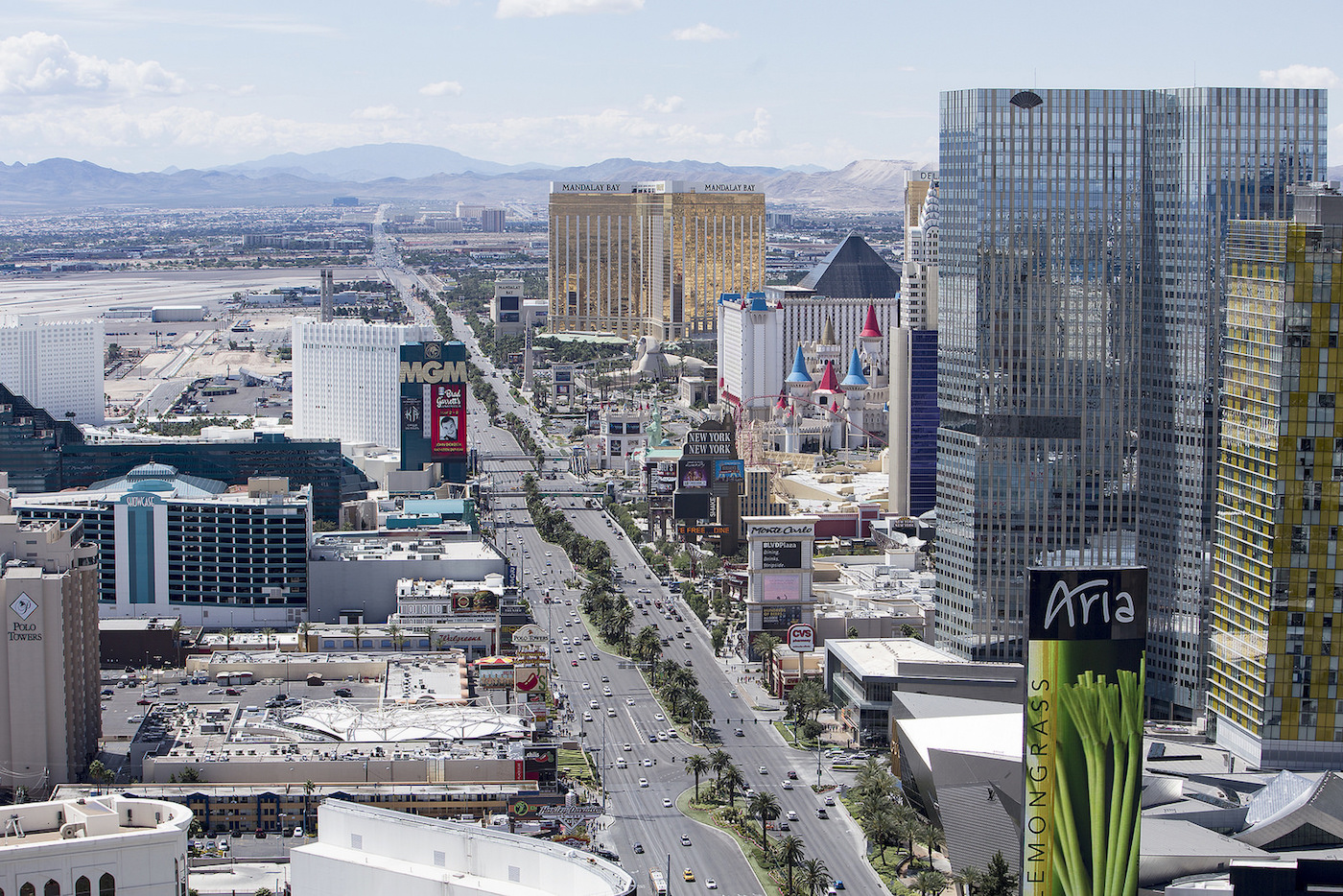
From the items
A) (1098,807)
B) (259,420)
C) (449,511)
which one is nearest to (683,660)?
(449,511)

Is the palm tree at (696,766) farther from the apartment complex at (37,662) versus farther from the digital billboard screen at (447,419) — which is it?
the digital billboard screen at (447,419)

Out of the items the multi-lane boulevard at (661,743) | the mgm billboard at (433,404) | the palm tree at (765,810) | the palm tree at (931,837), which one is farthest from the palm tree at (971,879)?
the mgm billboard at (433,404)

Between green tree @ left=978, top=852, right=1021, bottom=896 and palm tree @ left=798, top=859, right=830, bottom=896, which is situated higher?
green tree @ left=978, top=852, right=1021, bottom=896

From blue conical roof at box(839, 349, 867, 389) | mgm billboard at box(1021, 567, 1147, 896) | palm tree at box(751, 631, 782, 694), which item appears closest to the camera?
mgm billboard at box(1021, 567, 1147, 896)

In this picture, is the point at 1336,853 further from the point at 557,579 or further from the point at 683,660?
the point at 557,579

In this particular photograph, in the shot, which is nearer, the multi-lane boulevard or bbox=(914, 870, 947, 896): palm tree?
bbox=(914, 870, 947, 896): palm tree

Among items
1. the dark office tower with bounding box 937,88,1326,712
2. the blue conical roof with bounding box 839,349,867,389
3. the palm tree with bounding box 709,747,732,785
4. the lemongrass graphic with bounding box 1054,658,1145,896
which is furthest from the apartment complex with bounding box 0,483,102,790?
the blue conical roof with bounding box 839,349,867,389

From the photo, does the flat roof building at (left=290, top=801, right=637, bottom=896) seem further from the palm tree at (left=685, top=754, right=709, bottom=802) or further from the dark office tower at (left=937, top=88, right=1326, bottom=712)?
the dark office tower at (left=937, top=88, right=1326, bottom=712)
